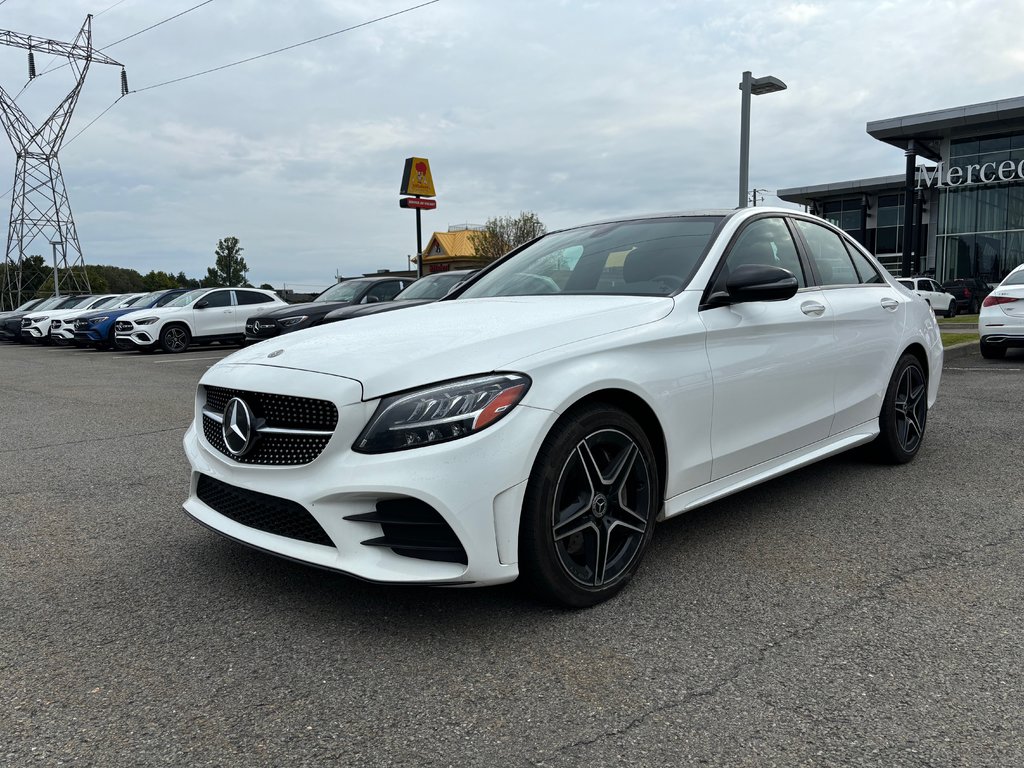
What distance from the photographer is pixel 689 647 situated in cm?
263

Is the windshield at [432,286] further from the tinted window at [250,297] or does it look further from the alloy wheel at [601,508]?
the alloy wheel at [601,508]

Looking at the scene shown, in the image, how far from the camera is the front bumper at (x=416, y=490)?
8.27 feet

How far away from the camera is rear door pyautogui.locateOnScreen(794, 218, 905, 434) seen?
4.36m

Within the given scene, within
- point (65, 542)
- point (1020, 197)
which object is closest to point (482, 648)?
point (65, 542)

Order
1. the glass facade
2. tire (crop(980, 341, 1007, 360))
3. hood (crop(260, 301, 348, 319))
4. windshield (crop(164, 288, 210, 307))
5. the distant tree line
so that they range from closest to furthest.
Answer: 1. tire (crop(980, 341, 1007, 360))
2. hood (crop(260, 301, 348, 319))
3. windshield (crop(164, 288, 210, 307))
4. the glass facade
5. the distant tree line

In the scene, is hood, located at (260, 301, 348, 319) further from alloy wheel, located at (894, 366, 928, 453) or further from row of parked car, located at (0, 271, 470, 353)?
alloy wheel, located at (894, 366, 928, 453)

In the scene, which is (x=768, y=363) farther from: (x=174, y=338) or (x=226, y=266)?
(x=226, y=266)

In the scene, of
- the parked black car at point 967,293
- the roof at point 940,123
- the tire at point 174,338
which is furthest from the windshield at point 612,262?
the roof at point 940,123

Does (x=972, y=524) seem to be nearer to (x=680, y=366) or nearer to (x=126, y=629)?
(x=680, y=366)

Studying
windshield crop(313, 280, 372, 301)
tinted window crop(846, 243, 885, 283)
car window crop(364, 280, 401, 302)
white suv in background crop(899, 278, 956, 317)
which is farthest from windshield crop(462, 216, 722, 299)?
white suv in background crop(899, 278, 956, 317)

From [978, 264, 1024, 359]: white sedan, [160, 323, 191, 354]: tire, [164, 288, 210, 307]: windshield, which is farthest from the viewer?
[164, 288, 210, 307]: windshield

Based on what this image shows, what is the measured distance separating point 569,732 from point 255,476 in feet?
4.57

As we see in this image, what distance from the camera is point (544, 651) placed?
2619 mm

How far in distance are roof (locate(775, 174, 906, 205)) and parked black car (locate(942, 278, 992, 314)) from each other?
12.2 metres
